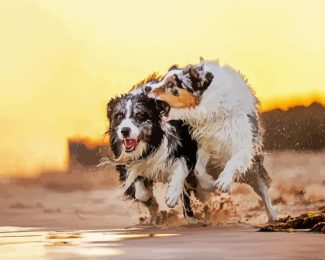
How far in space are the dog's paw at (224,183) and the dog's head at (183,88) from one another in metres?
1.02

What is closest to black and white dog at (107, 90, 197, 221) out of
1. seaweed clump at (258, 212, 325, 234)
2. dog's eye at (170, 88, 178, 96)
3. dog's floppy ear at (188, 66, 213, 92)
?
dog's eye at (170, 88, 178, 96)

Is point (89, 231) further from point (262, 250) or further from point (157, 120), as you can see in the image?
point (262, 250)

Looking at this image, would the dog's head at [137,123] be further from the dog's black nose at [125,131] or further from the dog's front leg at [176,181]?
the dog's front leg at [176,181]

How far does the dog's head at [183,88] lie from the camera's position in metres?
10.6

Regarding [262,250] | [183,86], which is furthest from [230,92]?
[262,250]

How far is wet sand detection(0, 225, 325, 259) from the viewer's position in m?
7.21

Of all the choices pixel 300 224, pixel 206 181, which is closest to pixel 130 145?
pixel 206 181

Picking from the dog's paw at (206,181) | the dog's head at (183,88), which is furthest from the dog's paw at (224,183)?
the dog's head at (183,88)

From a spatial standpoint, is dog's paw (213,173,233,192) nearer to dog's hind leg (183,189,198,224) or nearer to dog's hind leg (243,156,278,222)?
dog's hind leg (183,189,198,224)

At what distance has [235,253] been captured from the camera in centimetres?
723

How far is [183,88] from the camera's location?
1063 centimetres

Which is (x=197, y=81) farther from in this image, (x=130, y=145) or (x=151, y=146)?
(x=130, y=145)

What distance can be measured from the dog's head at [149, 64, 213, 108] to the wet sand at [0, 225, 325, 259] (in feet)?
5.28

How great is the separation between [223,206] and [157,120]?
4.74ft
